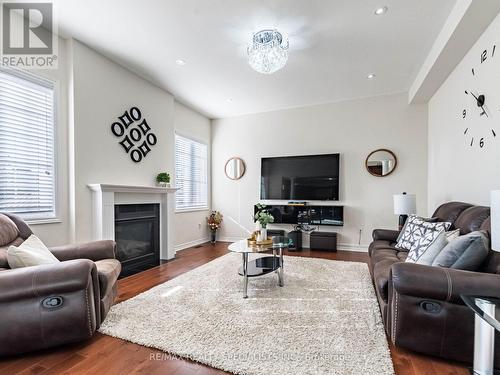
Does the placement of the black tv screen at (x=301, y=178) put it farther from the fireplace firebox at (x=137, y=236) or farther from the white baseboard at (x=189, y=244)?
the fireplace firebox at (x=137, y=236)

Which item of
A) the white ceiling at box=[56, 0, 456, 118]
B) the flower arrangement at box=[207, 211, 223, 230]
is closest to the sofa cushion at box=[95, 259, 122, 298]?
the white ceiling at box=[56, 0, 456, 118]

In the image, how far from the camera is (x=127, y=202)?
3.61 metres

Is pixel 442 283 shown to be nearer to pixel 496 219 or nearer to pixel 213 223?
pixel 496 219

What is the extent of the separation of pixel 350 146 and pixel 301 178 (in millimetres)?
1113

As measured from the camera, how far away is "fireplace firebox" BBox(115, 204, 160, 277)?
3.52m

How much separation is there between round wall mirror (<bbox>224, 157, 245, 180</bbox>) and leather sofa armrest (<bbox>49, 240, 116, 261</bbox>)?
3520 mm

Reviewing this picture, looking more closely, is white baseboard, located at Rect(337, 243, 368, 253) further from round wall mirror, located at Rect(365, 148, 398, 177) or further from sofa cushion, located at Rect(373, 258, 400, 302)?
sofa cushion, located at Rect(373, 258, 400, 302)

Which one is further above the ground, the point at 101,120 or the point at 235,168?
the point at 101,120

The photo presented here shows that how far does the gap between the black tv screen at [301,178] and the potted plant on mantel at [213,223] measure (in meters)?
1.15

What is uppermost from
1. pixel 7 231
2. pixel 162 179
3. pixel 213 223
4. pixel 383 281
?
pixel 162 179

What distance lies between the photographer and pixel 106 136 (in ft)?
11.1

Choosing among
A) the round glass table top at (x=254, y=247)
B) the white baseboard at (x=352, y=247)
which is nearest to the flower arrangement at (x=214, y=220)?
the white baseboard at (x=352, y=247)

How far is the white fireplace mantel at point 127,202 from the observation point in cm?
317

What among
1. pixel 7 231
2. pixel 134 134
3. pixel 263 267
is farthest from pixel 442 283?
pixel 134 134
